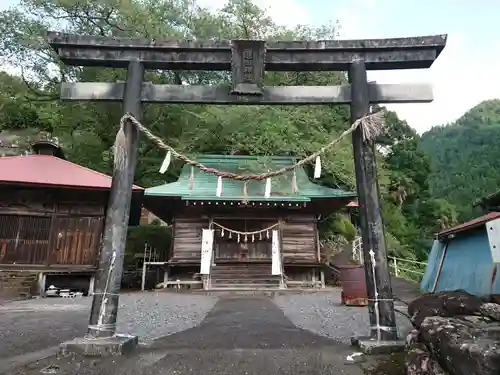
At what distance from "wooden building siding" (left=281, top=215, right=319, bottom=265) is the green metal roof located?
146cm

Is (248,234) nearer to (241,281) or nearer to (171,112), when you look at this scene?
(241,281)

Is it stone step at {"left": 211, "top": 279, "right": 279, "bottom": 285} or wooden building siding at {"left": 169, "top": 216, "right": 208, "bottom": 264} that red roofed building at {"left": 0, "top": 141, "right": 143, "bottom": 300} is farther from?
stone step at {"left": 211, "top": 279, "right": 279, "bottom": 285}

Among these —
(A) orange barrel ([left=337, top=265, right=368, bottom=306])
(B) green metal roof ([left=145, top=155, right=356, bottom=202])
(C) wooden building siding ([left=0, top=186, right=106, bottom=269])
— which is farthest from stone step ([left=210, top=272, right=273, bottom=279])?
(A) orange barrel ([left=337, top=265, right=368, bottom=306])

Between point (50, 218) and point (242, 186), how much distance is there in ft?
26.3

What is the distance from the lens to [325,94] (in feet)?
19.3

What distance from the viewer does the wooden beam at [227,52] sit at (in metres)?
5.64

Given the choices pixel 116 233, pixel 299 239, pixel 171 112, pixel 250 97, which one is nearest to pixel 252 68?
pixel 250 97

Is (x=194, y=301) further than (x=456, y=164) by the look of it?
No

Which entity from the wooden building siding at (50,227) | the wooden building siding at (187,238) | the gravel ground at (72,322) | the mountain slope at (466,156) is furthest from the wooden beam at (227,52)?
the mountain slope at (466,156)

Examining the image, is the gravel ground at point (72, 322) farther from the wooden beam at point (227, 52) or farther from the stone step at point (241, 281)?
the stone step at point (241, 281)

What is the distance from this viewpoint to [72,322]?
7.77 meters

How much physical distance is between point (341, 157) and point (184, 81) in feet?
42.0

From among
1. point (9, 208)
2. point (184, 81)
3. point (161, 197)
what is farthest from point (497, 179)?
point (9, 208)

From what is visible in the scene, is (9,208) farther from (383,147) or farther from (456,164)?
(456,164)
